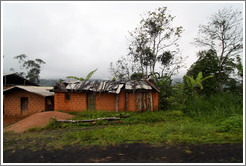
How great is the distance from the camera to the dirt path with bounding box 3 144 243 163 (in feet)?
8.53

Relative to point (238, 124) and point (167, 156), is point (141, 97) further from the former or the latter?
point (167, 156)

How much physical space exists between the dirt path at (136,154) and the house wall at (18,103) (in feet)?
23.5

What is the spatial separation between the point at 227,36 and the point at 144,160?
16.8 meters

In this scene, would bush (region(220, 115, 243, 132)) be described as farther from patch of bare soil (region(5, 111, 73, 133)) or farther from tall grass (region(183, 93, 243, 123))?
patch of bare soil (region(5, 111, 73, 133))

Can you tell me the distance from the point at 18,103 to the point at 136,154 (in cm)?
1114

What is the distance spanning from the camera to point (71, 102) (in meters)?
8.44

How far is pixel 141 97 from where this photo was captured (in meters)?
8.28

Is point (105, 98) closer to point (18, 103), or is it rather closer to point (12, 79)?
point (18, 103)

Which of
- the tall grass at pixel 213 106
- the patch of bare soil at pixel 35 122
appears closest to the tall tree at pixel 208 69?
the tall grass at pixel 213 106

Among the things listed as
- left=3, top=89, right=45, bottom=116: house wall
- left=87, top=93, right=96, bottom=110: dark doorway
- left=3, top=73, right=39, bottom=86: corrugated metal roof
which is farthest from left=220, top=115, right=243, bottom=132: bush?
left=3, top=73, right=39, bottom=86: corrugated metal roof

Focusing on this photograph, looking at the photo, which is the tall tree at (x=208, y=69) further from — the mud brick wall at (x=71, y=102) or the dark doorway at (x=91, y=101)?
the mud brick wall at (x=71, y=102)

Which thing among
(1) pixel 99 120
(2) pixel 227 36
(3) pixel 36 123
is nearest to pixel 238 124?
(1) pixel 99 120

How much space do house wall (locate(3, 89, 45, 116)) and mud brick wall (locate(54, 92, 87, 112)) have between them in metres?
2.02

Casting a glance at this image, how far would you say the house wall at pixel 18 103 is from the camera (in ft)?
30.5
